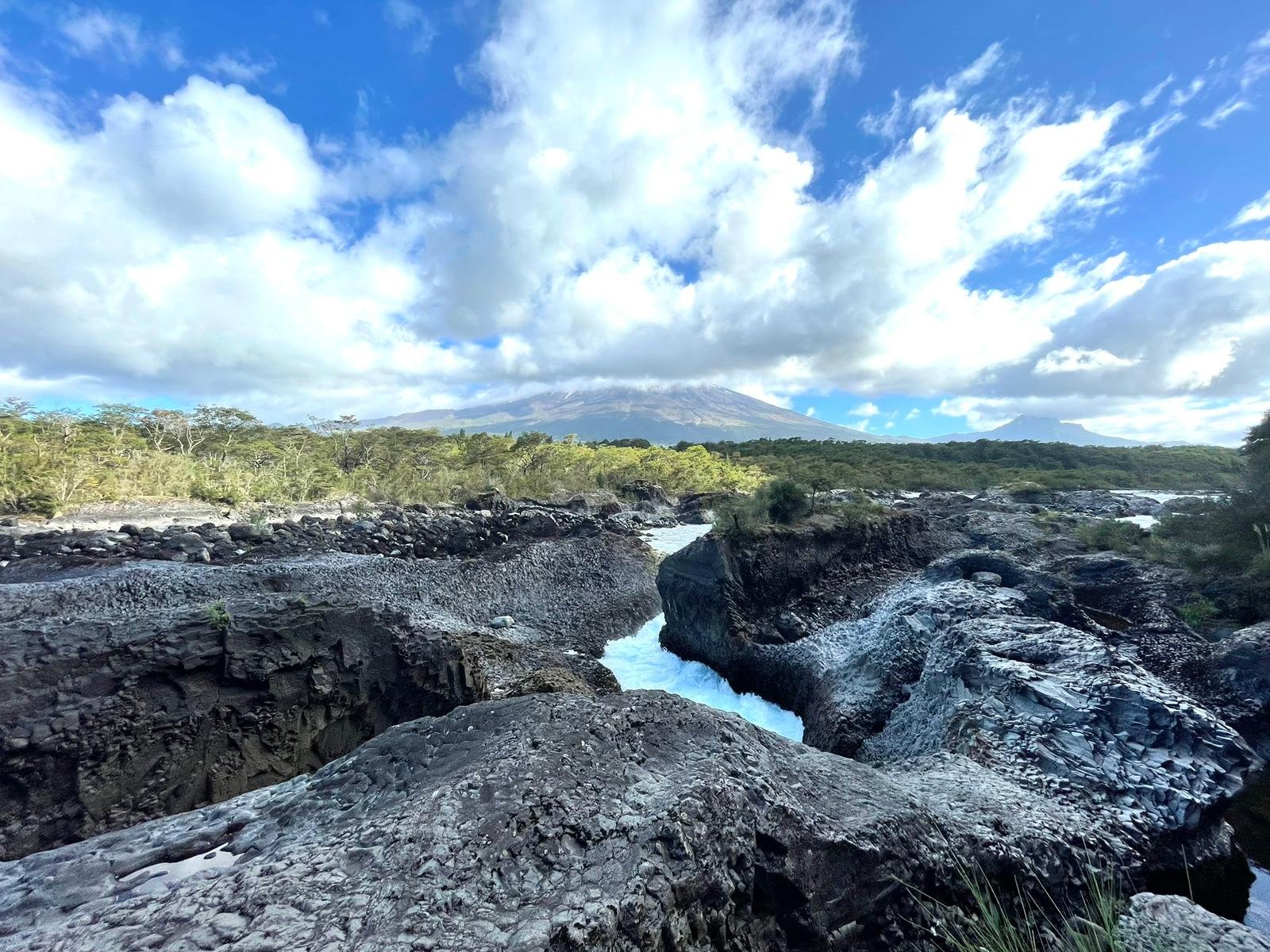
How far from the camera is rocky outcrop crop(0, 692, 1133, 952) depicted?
111 inches

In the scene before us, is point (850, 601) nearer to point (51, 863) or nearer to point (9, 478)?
point (51, 863)

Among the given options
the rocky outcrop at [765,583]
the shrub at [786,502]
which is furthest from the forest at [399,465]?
the rocky outcrop at [765,583]

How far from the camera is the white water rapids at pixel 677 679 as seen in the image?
9734mm

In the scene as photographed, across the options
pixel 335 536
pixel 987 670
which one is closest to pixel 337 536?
pixel 335 536

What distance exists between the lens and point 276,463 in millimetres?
29203

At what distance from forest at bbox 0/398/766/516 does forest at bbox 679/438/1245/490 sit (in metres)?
12.7

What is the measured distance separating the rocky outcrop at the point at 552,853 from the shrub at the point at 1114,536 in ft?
46.8

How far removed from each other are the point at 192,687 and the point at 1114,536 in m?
Result: 22.2

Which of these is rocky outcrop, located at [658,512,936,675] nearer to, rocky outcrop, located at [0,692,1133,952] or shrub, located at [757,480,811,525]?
shrub, located at [757,480,811,525]

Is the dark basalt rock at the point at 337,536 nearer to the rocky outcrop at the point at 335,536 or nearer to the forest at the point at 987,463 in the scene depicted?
the rocky outcrop at the point at 335,536

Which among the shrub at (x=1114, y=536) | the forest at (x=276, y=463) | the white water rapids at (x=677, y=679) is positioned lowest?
the white water rapids at (x=677, y=679)

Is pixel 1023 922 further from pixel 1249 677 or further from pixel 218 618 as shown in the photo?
pixel 218 618

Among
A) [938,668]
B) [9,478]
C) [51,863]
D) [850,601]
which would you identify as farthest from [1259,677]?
[9,478]

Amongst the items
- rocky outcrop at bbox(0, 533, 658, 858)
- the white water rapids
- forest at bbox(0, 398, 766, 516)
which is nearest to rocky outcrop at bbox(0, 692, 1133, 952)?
rocky outcrop at bbox(0, 533, 658, 858)
